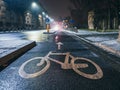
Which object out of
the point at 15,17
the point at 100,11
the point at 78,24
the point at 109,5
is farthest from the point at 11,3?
the point at 109,5

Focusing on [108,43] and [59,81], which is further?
[108,43]

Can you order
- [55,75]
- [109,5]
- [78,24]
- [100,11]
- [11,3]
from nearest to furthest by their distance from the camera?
[55,75] → [109,5] → [100,11] → [11,3] → [78,24]

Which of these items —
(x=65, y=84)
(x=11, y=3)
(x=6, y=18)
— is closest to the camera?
(x=65, y=84)

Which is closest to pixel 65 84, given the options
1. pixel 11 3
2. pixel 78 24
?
pixel 11 3

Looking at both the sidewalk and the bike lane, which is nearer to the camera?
the bike lane

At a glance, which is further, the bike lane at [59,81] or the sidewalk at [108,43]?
the sidewalk at [108,43]

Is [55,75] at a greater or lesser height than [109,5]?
lesser

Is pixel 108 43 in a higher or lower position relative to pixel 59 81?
higher

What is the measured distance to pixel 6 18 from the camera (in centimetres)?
7419

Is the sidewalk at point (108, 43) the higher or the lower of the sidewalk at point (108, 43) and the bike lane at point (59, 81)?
the higher

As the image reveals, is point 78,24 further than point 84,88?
Yes

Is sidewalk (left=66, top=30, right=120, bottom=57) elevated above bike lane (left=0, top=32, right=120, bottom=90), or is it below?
above

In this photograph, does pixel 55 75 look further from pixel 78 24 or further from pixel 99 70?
pixel 78 24

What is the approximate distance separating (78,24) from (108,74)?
86.8 meters
